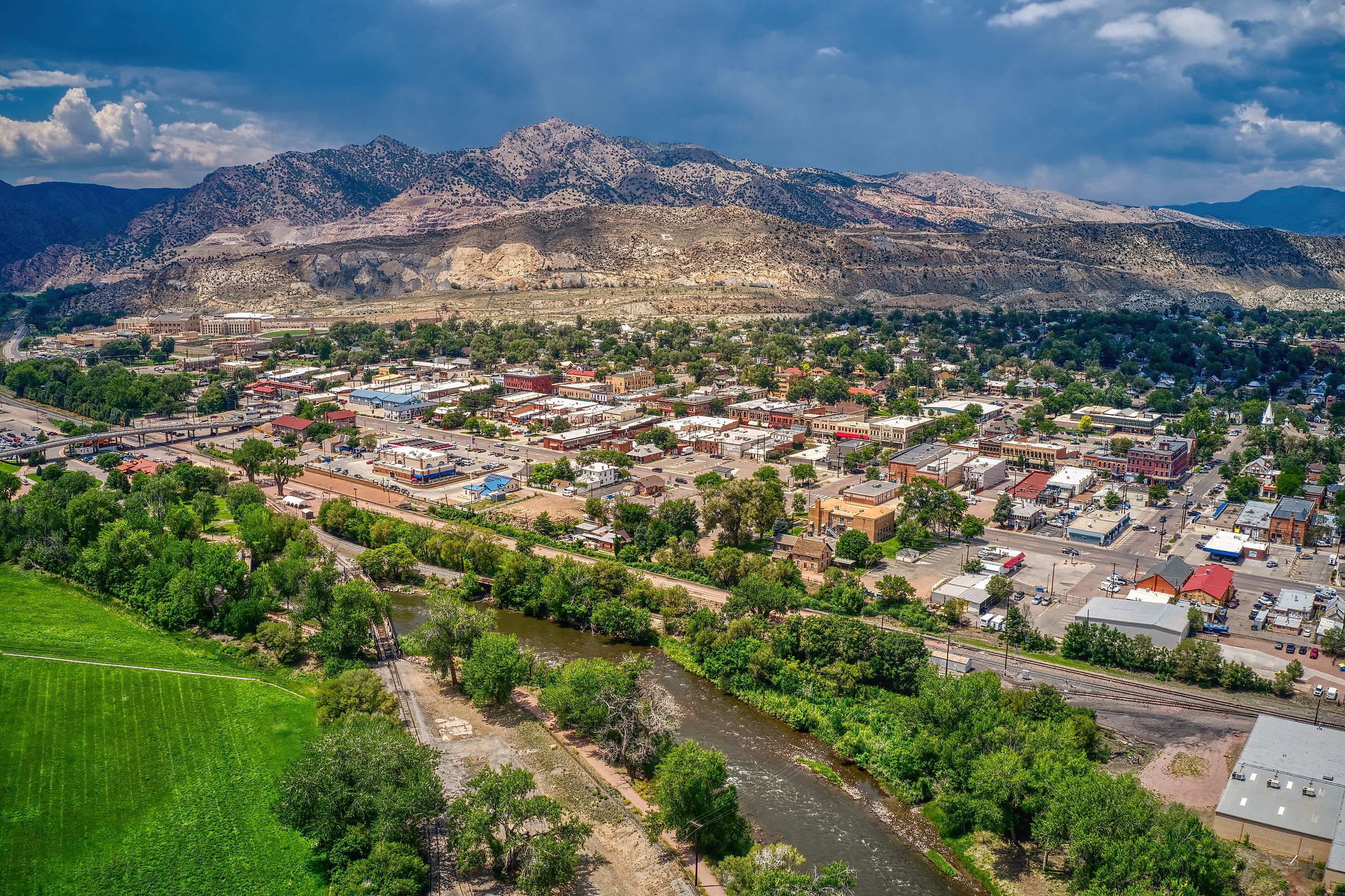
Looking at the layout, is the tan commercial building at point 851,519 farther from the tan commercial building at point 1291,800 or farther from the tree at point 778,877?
the tree at point 778,877

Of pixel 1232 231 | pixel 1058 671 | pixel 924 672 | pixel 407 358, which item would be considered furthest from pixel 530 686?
pixel 1232 231

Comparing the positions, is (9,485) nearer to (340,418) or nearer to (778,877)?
(340,418)

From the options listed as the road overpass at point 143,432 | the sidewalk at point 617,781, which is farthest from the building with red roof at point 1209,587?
the road overpass at point 143,432

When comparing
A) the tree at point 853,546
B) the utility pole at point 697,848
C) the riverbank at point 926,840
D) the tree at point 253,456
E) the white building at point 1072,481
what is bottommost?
the riverbank at point 926,840

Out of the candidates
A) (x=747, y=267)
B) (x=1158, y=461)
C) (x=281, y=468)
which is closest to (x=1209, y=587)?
(x=1158, y=461)

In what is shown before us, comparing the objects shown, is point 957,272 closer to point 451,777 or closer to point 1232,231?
point 1232,231

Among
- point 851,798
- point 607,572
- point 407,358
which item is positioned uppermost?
point 407,358
